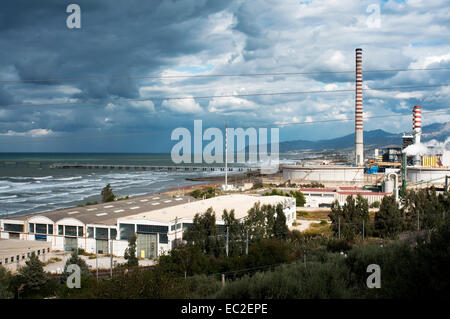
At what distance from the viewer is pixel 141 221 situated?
13.7 metres

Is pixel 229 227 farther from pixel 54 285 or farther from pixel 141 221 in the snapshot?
pixel 54 285

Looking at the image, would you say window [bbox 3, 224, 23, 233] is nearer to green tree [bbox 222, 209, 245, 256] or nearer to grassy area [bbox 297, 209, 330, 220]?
green tree [bbox 222, 209, 245, 256]

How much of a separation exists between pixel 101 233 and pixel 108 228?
1.18 ft

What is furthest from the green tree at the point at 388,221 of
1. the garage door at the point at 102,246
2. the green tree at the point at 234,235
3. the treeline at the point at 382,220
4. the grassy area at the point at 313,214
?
the garage door at the point at 102,246

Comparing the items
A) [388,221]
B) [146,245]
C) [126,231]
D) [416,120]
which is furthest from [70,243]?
[416,120]

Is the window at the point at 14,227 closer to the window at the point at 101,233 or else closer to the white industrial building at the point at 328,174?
the window at the point at 101,233

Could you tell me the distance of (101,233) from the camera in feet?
47.2

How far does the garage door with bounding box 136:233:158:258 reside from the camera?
1338 cm

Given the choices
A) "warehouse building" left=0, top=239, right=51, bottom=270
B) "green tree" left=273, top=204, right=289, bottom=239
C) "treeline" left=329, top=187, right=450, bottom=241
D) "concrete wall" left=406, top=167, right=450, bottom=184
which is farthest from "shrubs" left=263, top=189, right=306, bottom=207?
"warehouse building" left=0, top=239, right=51, bottom=270

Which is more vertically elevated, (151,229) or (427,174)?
(427,174)

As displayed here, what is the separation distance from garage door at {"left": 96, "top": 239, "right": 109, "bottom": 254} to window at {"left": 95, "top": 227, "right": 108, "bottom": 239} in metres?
0.14

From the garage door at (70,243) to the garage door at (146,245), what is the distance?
2.66 metres

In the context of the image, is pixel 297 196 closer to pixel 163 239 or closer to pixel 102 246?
pixel 163 239

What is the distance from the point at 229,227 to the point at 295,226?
21.5 feet
